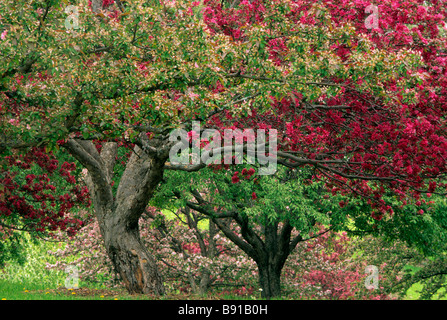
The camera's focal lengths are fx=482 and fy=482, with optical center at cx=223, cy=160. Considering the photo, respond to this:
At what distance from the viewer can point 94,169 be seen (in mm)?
11352

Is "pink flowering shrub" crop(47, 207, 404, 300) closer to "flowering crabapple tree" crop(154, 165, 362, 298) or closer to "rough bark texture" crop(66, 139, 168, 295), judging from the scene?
"flowering crabapple tree" crop(154, 165, 362, 298)

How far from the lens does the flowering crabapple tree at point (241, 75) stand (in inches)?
269

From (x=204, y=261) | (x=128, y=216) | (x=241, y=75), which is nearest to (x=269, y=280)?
(x=204, y=261)

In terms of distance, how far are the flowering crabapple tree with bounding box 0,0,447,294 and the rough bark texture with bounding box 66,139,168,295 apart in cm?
191

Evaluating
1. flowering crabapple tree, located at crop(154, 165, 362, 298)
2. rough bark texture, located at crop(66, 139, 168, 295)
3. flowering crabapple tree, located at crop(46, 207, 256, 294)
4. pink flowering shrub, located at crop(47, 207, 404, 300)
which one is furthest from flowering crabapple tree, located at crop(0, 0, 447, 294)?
flowering crabapple tree, located at crop(46, 207, 256, 294)

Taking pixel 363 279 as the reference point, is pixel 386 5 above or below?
above

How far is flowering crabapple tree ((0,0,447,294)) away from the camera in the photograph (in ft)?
22.5

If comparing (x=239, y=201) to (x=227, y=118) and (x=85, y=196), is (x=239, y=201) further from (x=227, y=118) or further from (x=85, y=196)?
(x=227, y=118)

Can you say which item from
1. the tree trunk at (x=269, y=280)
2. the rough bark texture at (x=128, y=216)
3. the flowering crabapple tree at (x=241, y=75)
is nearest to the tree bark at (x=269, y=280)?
the tree trunk at (x=269, y=280)

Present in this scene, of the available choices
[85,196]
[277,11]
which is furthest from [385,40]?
[85,196]

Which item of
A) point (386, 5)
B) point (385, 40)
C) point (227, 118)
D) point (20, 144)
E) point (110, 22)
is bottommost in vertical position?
point (20, 144)

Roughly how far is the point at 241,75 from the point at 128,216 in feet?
17.1

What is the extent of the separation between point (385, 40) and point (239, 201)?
7.63 metres

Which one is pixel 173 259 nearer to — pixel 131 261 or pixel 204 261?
pixel 204 261
